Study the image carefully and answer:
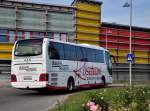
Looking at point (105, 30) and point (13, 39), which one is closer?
point (13, 39)

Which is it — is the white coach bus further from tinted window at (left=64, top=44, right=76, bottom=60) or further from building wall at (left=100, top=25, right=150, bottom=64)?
building wall at (left=100, top=25, right=150, bottom=64)

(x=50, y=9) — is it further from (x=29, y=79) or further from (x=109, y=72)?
(x=29, y=79)

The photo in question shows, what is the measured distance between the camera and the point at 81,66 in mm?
28344

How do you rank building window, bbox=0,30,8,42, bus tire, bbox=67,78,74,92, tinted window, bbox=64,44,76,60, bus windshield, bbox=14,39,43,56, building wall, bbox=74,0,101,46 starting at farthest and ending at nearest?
building wall, bbox=74,0,101,46 → building window, bbox=0,30,8,42 → bus tire, bbox=67,78,74,92 → tinted window, bbox=64,44,76,60 → bus windshield, bbox=14,39,43,56

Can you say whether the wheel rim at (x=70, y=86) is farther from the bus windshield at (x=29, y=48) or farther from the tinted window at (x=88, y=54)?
the bus windshield at (x=29, y=48)

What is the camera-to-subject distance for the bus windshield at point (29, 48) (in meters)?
23.8

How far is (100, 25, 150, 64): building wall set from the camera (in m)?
50.5

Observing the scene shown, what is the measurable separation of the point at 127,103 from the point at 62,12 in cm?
3779

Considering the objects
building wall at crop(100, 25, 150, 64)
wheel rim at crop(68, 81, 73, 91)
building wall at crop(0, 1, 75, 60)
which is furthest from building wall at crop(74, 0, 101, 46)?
wheel rim at crop(68, 81, 73, 91)

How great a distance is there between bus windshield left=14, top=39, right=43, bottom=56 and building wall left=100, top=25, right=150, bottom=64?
25179 millimetres

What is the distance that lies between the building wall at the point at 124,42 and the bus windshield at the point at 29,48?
25179mm

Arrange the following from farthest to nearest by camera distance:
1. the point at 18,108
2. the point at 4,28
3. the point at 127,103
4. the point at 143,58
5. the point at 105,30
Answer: the point at 143,58 → the point at 105,30 → the point at 4,28 → the point at 18,108 → the point at 127,103

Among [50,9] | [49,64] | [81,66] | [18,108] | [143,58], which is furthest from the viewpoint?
[143,58]

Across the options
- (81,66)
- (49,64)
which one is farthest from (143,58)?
(49,64)
